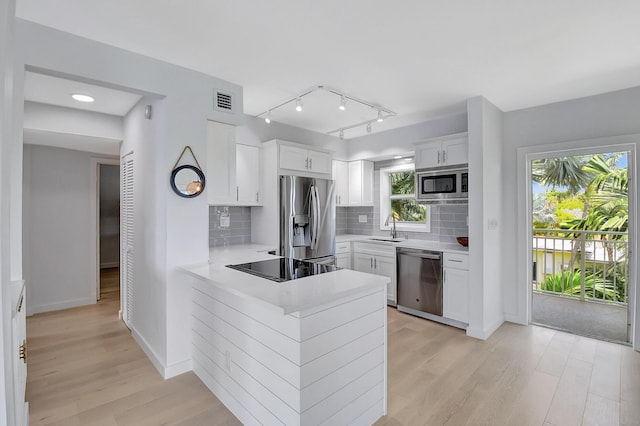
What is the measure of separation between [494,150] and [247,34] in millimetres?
2929

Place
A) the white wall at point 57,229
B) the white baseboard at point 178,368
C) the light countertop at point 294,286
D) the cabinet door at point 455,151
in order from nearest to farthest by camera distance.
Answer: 1. the light countertop at point 294,286
2. the white baseboard at point 178,368
3. the cabinet door at point 455,151
4. the white wall at point 57,229

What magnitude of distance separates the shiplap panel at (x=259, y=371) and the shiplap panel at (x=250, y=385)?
0.02 meters

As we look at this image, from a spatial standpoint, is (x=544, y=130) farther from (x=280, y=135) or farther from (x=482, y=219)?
(x=280, y=135)

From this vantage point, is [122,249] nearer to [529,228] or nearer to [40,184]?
[40,184]

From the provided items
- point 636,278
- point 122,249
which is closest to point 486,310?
point 636,278

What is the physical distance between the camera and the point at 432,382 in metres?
2.45

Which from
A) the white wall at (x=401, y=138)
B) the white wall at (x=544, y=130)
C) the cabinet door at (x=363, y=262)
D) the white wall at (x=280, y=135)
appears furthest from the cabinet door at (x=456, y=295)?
the white wall at (x=280, y=135)

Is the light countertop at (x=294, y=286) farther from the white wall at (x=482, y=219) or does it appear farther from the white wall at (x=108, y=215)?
the white wall at (x=108, y=215)

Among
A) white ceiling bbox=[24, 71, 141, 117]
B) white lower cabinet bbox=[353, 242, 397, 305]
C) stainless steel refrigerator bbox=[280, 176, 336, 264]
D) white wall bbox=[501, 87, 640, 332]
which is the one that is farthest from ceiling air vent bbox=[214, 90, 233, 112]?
white wall bbox=[501, 87, 640, 332]

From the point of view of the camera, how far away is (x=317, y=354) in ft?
5.32

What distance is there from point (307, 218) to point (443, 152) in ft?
6.17

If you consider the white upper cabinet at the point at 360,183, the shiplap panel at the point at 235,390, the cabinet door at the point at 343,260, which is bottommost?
the shiplap panel at the point at 235,390

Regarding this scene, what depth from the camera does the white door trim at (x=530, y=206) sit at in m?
2.98

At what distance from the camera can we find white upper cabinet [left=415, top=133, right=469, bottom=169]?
358 centimetres
